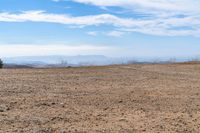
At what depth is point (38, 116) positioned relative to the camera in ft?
33.9

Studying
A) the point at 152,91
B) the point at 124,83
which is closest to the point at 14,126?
the point at 152,91

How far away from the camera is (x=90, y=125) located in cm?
966

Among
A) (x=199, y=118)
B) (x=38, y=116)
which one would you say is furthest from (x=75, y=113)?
(x=199, y=118)

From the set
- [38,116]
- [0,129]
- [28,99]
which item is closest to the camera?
[0,129]

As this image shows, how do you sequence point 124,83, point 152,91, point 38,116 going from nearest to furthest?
point 38,116
point 152,91
point 124,83

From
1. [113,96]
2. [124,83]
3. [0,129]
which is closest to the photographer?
[0,129]

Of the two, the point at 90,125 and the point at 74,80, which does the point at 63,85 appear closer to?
the point at 74,80

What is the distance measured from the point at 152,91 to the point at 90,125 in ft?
19.7

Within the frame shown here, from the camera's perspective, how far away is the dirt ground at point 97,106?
9539mm

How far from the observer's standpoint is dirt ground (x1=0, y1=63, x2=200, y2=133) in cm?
954

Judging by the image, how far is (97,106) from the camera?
11883mm

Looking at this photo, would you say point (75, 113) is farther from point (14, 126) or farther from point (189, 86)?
point (189, 86)

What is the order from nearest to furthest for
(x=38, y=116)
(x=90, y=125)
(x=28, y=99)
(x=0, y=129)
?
(x=0, y=129) < (x=90, y=125) < (x=38, y=116) < (x=28, y=99)

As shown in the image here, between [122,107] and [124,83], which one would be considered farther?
[124,83]
